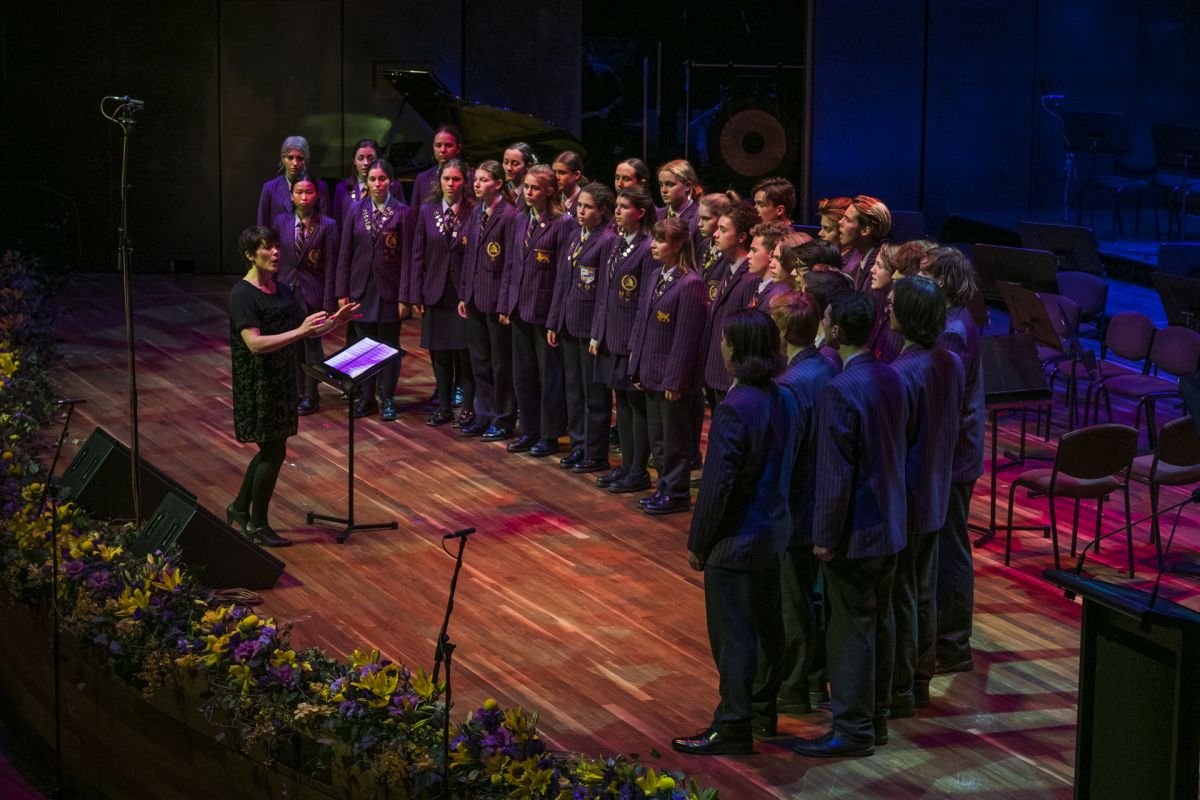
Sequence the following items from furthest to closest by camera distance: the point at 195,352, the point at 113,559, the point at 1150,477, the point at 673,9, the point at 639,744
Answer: the point at 673,9, the point at 195,352, the point at 1150,477, the point at 113,559, the point at 639,744

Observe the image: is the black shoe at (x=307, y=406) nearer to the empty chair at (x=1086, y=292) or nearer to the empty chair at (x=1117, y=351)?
the empty chair at (x=1117, y=351)

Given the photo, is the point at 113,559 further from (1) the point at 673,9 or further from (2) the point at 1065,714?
(1) the point at 673,9

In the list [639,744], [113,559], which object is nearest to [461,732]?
[639,744]

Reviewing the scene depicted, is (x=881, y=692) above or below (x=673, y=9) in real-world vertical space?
below

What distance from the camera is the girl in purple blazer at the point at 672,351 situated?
705cm

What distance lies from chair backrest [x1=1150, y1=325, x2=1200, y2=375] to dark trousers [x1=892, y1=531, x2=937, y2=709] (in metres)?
3.81

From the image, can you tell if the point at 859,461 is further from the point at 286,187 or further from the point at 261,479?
the point at 286,187

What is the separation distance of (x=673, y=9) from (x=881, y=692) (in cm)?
980

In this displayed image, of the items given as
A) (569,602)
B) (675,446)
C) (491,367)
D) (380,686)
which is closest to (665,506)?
(675,446)

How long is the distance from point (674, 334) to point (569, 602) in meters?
1.56

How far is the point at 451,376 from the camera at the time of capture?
8.80 metres

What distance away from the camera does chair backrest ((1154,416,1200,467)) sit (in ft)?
21.5

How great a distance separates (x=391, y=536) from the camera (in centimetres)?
688

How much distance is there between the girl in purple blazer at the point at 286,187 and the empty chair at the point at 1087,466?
14.8 feet
